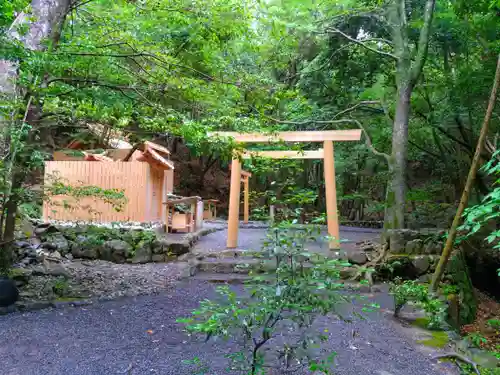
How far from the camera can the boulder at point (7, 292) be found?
3826 millimetres

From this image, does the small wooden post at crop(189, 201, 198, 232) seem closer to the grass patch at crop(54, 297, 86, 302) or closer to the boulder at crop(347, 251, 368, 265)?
the boulder at crop(347, 251, 368, 265)

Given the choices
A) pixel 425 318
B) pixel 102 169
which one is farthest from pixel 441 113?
pixel 102 169

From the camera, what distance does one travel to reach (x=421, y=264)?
6500 millimetres

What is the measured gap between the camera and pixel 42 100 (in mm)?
3904

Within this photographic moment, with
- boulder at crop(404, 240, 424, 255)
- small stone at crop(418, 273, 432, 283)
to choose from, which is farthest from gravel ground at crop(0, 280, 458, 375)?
boulder at crop(404, 240, 424, 255)

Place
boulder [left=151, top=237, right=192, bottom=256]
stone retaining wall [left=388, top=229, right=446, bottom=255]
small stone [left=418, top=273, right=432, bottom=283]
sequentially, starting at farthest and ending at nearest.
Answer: boulder [left=151, top=237, right=192, bottom=256], stone retaining wall [left=388, top=229, right=446, bottom=255], small stone [left=418, top=273, right=432, bottom=283]

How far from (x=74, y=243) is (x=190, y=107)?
4.33 metres

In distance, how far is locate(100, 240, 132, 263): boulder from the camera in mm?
7191

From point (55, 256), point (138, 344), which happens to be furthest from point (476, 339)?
point (55, 256)

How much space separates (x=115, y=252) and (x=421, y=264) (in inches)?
236

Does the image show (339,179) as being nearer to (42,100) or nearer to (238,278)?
(238,278)

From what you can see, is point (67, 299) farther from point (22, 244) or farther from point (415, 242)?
point (415, 242)

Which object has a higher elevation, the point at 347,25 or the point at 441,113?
the point at 347,25

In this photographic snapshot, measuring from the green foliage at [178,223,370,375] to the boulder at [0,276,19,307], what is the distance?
3.20m
